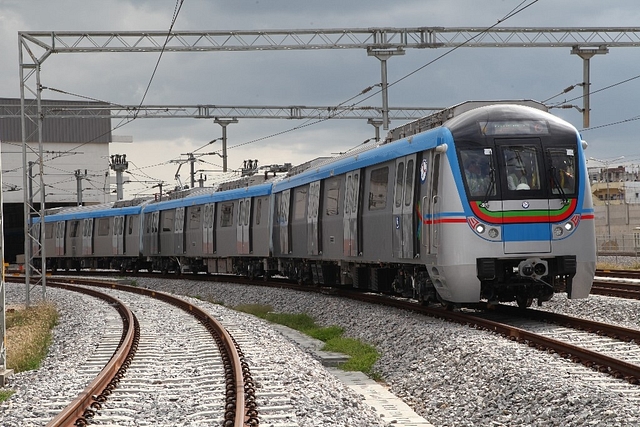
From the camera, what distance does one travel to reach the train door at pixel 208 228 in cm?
A: 3634

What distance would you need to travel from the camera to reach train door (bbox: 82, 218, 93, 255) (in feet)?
163

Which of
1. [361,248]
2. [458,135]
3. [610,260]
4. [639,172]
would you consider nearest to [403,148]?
[458,135]

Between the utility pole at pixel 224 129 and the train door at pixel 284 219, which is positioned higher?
the utility pole at pixel 224 129

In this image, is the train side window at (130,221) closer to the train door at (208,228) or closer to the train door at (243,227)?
the train door at (208,228)

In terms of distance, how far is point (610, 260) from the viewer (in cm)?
4272

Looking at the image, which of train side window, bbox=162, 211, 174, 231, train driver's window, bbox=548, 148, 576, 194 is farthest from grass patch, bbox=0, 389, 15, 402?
train side window, bbox=162, 211, 174, 231

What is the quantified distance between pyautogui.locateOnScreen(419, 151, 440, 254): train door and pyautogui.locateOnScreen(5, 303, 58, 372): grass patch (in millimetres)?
6142

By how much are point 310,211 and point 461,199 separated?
1021 cm

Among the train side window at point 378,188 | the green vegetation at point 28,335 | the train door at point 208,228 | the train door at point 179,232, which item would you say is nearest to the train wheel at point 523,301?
the train side window at point 378,188

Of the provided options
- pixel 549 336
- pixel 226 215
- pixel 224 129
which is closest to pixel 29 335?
pixel 549 336

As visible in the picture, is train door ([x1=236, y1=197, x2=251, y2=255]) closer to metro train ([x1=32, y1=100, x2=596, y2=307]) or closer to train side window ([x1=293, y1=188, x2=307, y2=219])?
train side window ([x1=293, y1=188, x2=307, y2=219])

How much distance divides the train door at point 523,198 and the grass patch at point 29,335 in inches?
287

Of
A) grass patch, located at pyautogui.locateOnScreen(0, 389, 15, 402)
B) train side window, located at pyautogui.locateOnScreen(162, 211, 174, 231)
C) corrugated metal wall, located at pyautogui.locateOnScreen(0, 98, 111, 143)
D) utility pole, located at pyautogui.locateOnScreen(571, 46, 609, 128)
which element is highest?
corrugated metal wall, located at pyautogui.locateOnScreen(0, 98, 111, 143)

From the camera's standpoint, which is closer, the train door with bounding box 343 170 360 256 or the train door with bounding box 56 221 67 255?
the train door with bounding box 343 170 360 256
